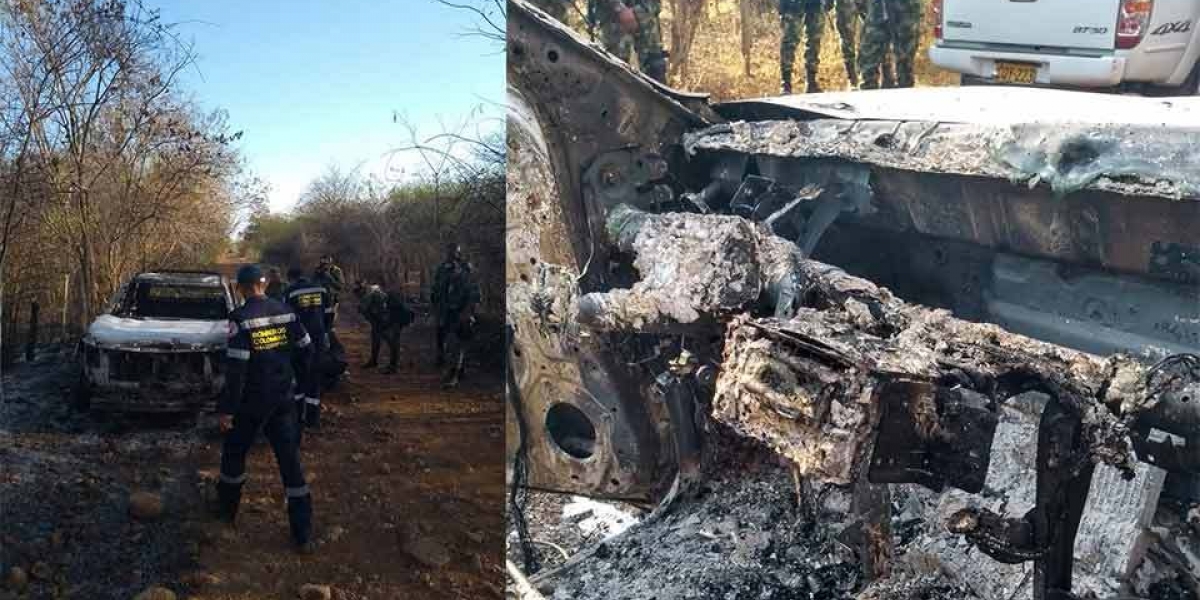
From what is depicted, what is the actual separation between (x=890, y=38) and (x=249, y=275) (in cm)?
167

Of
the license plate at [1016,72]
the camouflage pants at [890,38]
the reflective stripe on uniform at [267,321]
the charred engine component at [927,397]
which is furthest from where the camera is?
the reflective stripe on uniform at [267,321]

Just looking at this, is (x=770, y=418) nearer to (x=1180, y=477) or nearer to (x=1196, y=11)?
(x=1180, y=477)

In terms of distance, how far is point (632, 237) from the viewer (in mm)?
2324

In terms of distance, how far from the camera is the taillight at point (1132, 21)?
1.91 m

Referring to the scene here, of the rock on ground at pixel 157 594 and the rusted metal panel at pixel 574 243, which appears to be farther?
the rusted metal panel at pixel 574 243

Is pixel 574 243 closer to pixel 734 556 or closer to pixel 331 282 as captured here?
pixel 331 282

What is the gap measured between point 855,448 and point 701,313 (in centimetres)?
49

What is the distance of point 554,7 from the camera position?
91.4 inches

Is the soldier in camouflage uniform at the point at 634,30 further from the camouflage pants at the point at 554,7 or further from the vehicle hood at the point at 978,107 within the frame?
the vehicle hood at the point at 978,107

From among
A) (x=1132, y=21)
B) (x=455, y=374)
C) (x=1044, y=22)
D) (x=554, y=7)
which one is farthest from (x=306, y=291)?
(x=1132, y=21)

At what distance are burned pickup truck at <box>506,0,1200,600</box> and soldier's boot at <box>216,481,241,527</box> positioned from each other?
0.71 meters

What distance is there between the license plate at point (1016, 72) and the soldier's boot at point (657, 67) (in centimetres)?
78

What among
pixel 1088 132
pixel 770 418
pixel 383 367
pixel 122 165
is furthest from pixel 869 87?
pixel 122 165

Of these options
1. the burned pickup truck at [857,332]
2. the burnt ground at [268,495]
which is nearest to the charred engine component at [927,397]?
the burned pickup truck at [857,332]
